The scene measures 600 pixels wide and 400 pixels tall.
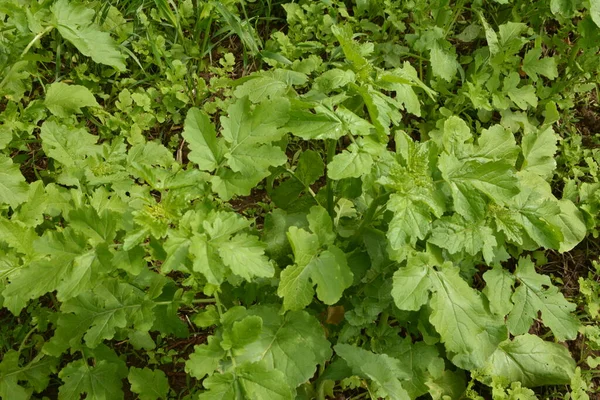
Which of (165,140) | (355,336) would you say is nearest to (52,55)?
(165,140)

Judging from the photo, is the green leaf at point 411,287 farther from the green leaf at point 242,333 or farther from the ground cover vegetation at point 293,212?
the green leaf at point 242,333

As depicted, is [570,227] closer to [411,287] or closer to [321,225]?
[411,287]

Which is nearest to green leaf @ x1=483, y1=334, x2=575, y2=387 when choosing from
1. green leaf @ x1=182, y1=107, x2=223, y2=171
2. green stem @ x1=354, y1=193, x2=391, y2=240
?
green stem @ x1=354, y1=193, x2=391, y2=240

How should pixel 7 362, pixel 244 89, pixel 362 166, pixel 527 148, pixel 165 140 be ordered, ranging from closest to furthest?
pixel 362 166
pixel 7 362
pixel 244 89
pixel 527 148
pixel 165 140

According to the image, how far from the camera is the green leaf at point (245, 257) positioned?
1941mm

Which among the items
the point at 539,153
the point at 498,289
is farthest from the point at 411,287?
the point at 539,153

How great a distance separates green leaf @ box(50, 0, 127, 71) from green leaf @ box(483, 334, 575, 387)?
2.33 metres

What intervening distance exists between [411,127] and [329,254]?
1.71 meters

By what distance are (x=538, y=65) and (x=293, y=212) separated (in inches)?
75.5

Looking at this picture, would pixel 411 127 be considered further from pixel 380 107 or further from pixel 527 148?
pixel 380 107

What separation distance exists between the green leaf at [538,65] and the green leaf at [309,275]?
209 centimetres

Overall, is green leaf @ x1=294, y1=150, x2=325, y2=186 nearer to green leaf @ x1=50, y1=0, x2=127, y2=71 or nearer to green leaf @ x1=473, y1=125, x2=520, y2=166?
green leaf @ x1=473, y1=125, x2=520, y2=166

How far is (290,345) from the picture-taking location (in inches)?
93.0

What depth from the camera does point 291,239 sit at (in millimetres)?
2283
